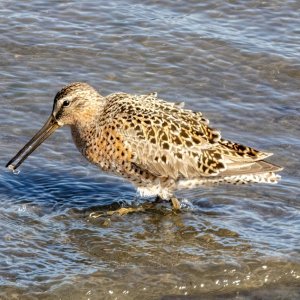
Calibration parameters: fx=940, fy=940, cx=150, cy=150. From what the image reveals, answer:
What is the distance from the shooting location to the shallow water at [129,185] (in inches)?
265

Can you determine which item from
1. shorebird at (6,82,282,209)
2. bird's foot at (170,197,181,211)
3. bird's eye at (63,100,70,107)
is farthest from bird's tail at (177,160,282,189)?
bird's eye at (63,100,70,107)

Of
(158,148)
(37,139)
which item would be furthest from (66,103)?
(158,148)

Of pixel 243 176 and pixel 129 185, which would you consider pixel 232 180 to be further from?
pixel 129 185

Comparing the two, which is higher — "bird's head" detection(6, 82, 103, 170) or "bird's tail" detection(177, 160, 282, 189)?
"bird's head" detection(6, 82, 103, 170)

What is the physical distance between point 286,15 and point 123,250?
5.49 metres

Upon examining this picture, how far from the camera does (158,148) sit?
25.1ft

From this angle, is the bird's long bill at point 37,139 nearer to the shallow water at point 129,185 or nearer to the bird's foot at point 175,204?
the shallow water at point 129,185

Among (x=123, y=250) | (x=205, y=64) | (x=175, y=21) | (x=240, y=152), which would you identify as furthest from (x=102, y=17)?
(x=123, y=250)

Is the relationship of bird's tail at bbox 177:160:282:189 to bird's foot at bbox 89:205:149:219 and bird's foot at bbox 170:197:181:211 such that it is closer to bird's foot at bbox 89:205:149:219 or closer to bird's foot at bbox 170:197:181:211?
bird's foot at bbox 170:197:181:211

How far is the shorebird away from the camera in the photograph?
766 centimetres

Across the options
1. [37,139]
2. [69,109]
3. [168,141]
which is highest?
[69,109]

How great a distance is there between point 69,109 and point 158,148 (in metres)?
0.89

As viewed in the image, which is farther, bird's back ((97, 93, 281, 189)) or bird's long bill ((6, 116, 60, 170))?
bird's long bill ((6, 116, 60, 170))

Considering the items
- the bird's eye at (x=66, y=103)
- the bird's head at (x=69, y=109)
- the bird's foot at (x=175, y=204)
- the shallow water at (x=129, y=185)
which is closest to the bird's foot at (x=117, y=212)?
the shallow water at (x=129, y=185)
